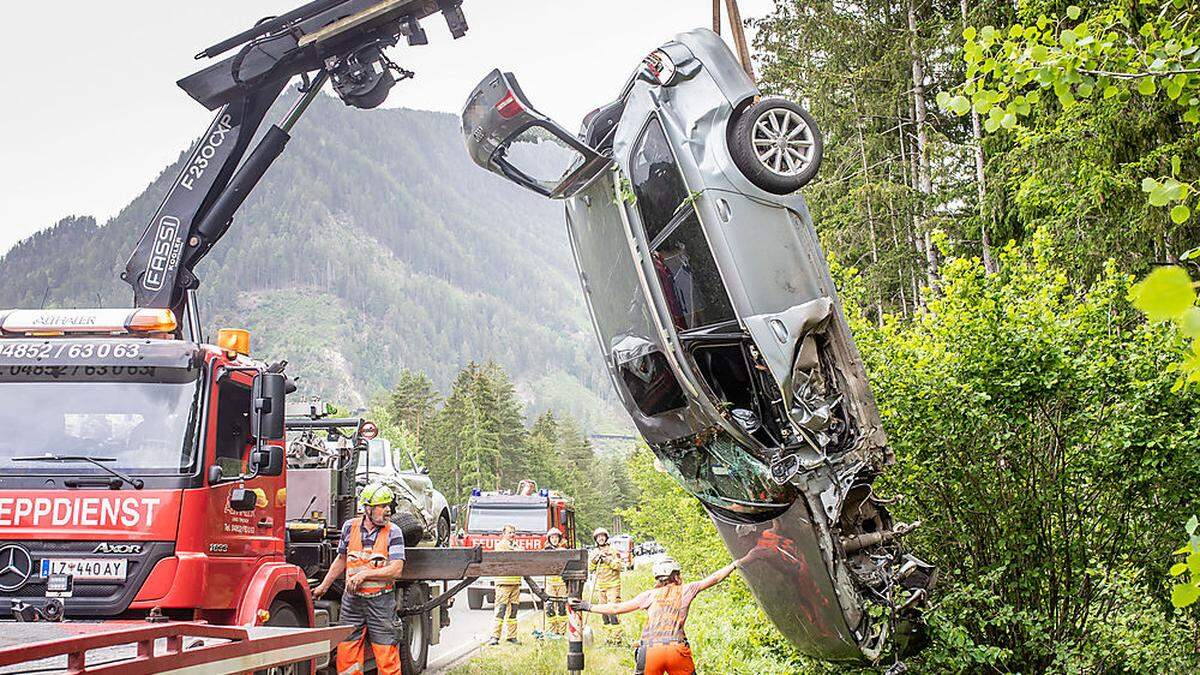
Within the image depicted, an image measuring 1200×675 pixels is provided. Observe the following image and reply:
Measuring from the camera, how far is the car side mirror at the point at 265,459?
666 cm

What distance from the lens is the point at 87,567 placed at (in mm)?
5934

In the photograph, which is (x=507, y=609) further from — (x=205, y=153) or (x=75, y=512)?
(x=75, y=512)

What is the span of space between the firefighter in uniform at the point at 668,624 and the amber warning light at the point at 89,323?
3.58 metres

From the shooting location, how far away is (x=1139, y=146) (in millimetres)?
10047

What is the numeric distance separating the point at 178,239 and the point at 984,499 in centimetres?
616

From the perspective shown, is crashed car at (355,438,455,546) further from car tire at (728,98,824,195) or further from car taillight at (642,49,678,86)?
car tire at (728,98,824,195)

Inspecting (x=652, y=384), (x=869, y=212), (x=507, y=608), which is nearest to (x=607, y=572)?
(x=507, y=608)

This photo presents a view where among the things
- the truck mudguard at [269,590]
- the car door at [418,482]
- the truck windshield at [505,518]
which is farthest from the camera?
the truck windshield at [505,518]

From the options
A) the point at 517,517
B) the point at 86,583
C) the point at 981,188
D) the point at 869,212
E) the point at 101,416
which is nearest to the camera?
the point at 86,583

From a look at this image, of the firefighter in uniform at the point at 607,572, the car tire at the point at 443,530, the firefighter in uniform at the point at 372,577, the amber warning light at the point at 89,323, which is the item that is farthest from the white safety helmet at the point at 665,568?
the firefighter in uniform at the point at 607,572

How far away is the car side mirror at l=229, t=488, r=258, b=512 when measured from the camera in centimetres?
652

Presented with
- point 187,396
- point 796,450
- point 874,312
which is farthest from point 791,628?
point 874,312

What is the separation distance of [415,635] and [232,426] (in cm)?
449

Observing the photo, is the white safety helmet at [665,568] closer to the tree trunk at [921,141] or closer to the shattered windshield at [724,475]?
the shattered windshield at [724,475]
